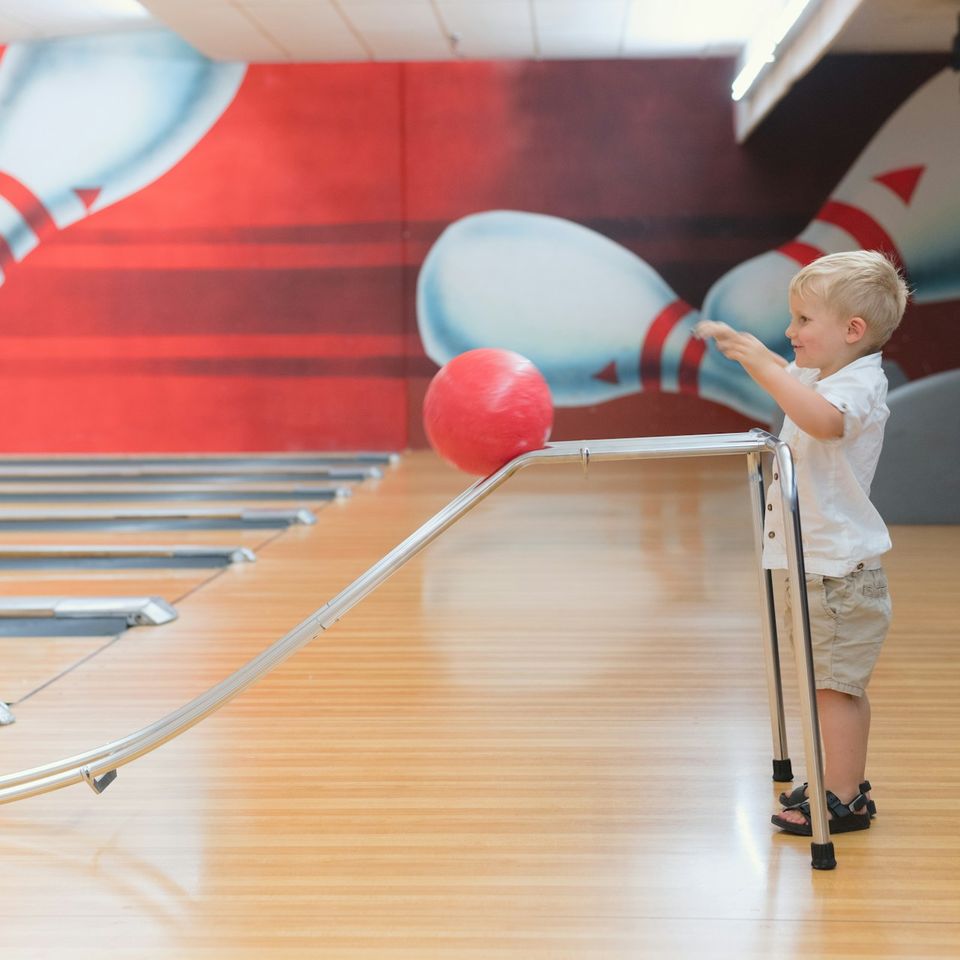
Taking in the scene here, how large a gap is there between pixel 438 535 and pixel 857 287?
76cm

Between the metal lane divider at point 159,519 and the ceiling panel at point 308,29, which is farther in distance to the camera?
the ceiling panel at point 308,29

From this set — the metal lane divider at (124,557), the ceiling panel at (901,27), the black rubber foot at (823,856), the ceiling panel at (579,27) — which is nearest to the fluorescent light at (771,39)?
the ceiling panel at (901,27)

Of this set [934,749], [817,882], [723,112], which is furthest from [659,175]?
[817,882]

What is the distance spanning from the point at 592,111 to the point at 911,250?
229 centimetres

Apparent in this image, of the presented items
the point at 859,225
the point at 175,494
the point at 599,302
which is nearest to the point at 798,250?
the point at 859,225

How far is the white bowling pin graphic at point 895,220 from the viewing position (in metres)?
7.49

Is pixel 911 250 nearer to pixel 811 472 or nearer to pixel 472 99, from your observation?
pixel 472 99

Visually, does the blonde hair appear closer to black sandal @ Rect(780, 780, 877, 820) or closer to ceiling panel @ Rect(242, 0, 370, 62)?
black sandal @ Rect(780, 780, 877, 820)

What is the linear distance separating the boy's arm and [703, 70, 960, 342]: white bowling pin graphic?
20.2 feet

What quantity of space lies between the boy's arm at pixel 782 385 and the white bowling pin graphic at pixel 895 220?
6.16 meters

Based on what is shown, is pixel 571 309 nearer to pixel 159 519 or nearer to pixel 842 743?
pixel 159 519

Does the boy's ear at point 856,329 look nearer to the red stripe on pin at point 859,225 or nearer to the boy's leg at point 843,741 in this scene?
the boy's leg at point 843,741

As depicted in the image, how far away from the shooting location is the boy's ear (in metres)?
1.88

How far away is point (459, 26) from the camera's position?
7043mm
